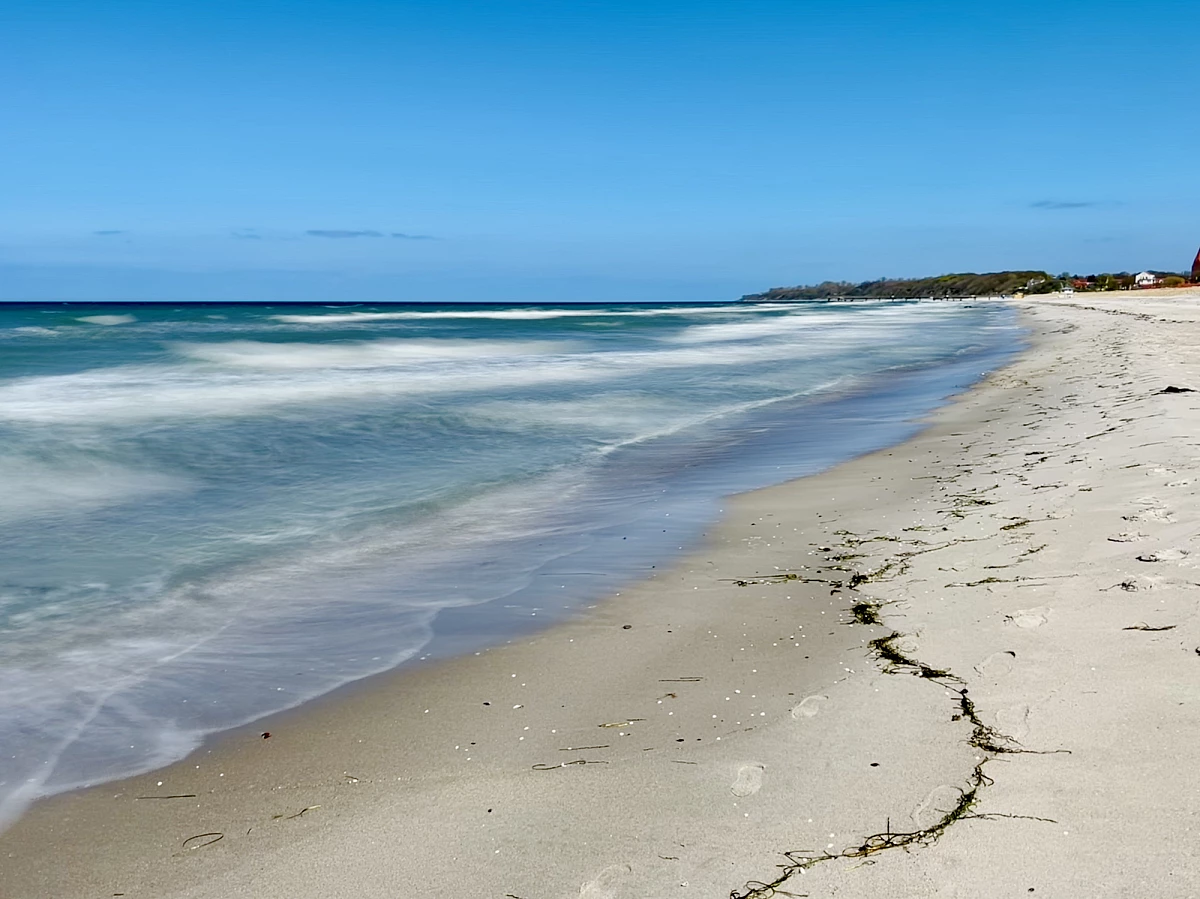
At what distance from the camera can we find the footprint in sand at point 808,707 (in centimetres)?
338

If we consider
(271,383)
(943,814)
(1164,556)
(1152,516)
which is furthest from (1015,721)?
(271,383)

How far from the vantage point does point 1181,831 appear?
2404 mm

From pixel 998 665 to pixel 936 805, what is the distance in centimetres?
112

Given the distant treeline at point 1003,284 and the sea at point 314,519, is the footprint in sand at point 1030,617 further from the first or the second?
the distant treeline at point 1003,284

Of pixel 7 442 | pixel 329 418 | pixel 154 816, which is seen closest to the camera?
pixel 154 816

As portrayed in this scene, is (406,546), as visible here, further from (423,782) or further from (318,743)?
(423,782)

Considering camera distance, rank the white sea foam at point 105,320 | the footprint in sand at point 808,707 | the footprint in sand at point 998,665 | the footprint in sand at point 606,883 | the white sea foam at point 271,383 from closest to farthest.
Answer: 1. the footprint in sand at point 606,883
2. the footprint in sand at point 808,707
3. the footprint in sand at point 998,665
4. the white sea foam at point 271,383
5. the white sea foam at point 105,320

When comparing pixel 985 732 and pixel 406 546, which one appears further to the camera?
pixel 406 546

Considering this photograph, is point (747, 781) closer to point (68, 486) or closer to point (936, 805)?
point (936, 805)

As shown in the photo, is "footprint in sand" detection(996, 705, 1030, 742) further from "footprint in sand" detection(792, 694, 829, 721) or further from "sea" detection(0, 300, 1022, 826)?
"sea" detection(0, 300, 1022, 826)

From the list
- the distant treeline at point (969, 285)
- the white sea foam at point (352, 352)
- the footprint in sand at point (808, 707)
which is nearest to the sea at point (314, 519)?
the footprint in sand at point (808, 707)

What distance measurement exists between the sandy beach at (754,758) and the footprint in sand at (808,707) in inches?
0.5

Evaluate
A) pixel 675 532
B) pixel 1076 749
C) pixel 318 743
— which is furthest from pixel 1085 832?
pixel 675 532

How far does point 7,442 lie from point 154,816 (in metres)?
10.9
